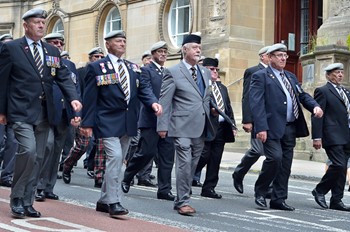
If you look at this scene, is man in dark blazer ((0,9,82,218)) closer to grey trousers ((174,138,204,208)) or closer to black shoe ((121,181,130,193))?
grey trousers ((174,138,204,208))

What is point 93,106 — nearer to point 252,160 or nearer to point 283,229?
point 283,229

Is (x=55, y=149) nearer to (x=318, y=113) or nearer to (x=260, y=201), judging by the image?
(x=260, y=201)

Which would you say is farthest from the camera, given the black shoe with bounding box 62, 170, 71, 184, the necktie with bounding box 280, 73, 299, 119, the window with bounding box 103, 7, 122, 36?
the window with bounding box 103, 7, 122, 36

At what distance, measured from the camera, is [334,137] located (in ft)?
31.2

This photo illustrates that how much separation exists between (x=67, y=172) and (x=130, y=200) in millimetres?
2378

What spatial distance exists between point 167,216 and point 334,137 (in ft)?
8.97

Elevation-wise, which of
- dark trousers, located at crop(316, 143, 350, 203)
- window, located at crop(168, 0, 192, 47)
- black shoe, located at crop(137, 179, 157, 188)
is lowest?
black shoe, located at crop(137, 179, 157, 188)

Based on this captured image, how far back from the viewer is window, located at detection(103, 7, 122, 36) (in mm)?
31359

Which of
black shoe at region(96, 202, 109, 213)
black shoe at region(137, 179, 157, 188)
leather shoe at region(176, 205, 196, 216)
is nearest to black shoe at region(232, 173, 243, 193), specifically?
black shoe at region(137, 179, 157, 188)

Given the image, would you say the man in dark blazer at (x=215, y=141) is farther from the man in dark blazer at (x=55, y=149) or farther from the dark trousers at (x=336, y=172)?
the man in dark blazer at (x=55, y=149)

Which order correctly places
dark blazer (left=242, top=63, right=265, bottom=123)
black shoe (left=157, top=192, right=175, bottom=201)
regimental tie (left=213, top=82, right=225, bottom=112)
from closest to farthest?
black shoe (left=157, top=192, right=175, bottom=201)
dark blazer (left=242, top=63, right=265, bottom=123)
regimental tie (left=213, top=82, right=225, bottom=112)

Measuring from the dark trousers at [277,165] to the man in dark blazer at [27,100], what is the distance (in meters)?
2.69

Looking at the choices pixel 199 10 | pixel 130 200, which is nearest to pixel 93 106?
pixel 130 200

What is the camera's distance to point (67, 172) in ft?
37.9
